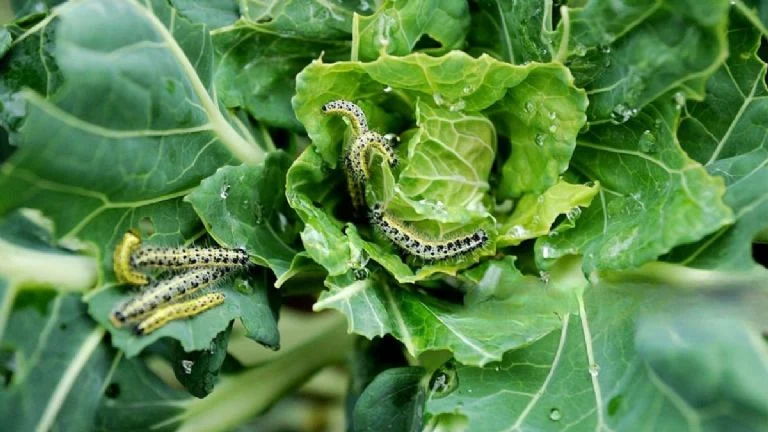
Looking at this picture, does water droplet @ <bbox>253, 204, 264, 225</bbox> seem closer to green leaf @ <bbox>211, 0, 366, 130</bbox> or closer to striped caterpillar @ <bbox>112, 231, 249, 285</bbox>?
striped caterpillar @ <bbox>112, 231, 249, 285</bbox>

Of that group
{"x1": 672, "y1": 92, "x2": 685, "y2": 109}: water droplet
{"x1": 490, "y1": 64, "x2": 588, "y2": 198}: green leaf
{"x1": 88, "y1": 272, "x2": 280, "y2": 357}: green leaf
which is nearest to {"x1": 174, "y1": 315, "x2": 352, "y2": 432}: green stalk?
{"x1": 88, "y1": 272, "x2": 280, "y2": 357}: green leaf

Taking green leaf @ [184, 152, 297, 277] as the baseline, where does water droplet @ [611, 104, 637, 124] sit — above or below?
above

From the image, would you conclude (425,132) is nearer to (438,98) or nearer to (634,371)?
(438,98)

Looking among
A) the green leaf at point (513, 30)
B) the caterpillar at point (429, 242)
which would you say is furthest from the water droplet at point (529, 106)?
the caterpillar at point (429, 242)

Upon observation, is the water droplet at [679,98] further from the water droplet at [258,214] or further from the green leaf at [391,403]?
the water droplet at [258,214]

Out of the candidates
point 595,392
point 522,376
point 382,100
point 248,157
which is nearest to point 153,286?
point 248,157

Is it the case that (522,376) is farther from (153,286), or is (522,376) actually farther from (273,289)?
(153,286)
